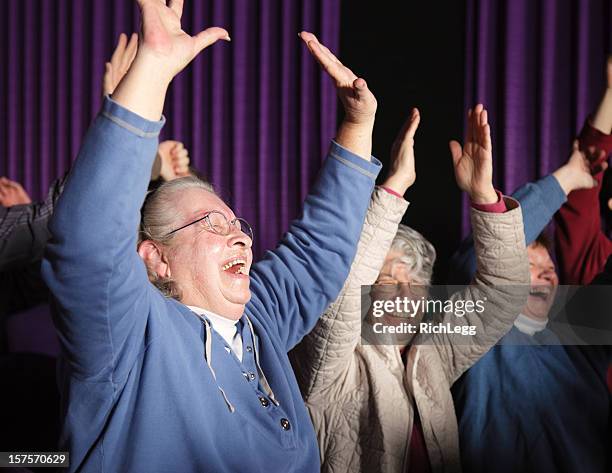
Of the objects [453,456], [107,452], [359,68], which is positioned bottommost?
[453,456]

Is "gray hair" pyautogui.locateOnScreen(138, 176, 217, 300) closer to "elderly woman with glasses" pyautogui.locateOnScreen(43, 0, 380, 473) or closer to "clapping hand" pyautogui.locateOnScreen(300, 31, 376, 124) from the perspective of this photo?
"elderly woman with glasses" pyautogui.locateOnScreen(43, 0, 380, 473)

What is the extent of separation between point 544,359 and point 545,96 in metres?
0.78

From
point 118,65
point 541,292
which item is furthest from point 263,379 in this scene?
point 118,65

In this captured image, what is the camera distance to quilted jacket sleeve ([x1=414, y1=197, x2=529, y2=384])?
1.50 metres

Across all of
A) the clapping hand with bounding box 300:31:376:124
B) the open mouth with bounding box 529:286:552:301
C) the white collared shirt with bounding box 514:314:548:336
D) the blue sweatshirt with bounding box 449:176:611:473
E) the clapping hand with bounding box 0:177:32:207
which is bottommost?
the blue sweatshirt with bounding box 449:176:611:473

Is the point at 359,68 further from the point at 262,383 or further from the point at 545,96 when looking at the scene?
the point at 262,383

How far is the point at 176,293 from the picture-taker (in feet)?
3.64

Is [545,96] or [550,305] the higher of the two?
[545,96]

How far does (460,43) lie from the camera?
2074 millimetres

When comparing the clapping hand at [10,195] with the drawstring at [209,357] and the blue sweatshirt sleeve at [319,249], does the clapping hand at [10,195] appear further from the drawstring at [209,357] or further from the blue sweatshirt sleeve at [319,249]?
the drawstring at [209,357]

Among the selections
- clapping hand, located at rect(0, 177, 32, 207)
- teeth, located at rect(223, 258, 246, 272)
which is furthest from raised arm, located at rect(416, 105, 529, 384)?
clapping hand, located at rect(0, 177, 32, 207)

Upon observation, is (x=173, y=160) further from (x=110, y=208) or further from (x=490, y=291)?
(x=110, y=208)

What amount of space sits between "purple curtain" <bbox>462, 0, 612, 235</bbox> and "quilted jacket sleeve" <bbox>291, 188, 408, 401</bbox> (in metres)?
0.68

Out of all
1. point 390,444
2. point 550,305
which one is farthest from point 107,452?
point 550,305
